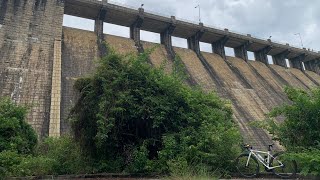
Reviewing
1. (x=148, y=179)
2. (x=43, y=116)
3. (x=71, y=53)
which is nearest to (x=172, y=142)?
(x=148, y=179)

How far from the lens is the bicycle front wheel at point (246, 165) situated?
793cm

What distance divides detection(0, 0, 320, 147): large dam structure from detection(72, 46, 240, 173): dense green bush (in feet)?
13.7

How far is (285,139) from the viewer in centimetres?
855

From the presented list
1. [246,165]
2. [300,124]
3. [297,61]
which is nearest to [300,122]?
[300,124]

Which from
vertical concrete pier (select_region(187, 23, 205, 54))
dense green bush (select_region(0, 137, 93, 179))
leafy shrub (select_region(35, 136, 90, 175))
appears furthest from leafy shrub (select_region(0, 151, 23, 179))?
vertical concrete pier (select_region(187, 23, 205, 54))

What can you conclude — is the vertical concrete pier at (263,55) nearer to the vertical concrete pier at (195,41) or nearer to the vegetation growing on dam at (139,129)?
the vertical concrete pier at (195,41)

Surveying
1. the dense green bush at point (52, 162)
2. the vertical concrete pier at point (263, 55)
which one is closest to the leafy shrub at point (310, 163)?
the dense green bush at point (52, 162)

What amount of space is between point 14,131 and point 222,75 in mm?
20561

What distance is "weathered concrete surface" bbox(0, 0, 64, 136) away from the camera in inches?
624

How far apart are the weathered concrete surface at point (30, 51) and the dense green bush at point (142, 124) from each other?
7.10 metres

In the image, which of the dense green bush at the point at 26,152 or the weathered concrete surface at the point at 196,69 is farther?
the weathered concrete surface at the point at 196,69

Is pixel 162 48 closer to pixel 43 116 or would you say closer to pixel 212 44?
pixel 212 44

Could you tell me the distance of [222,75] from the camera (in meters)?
26.7

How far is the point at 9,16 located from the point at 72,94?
7508 millimetres
